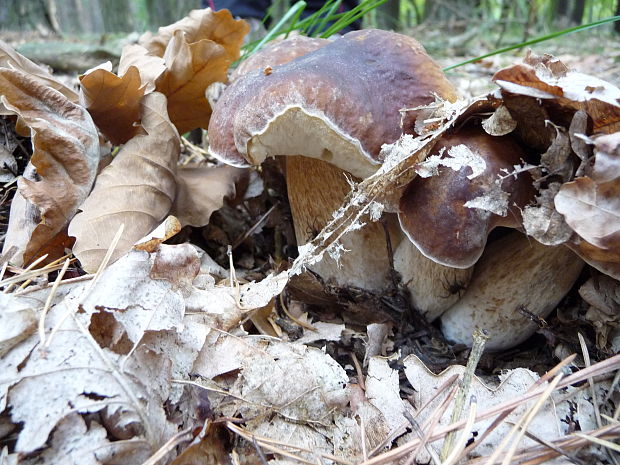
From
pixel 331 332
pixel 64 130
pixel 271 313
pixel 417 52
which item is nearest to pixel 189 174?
pixel 64 130

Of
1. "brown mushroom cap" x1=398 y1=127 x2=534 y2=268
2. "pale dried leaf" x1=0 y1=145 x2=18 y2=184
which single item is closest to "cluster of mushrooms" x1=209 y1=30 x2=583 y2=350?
"brown mushroom cap" x1=398 y1=127 x2=534 y2=268

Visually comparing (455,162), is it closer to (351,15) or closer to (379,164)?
(379,164)

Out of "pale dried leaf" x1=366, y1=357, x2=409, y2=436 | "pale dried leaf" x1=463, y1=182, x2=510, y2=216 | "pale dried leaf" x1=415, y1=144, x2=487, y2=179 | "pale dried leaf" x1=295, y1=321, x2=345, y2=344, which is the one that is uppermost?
"pale dried leaf" x1=415, y1=144, x2=487, y2=179

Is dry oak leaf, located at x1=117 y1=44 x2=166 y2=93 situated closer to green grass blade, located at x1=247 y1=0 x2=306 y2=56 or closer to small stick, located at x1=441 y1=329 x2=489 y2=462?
green grass blade, located at x1=247 y1=0 x2=306 y2=56

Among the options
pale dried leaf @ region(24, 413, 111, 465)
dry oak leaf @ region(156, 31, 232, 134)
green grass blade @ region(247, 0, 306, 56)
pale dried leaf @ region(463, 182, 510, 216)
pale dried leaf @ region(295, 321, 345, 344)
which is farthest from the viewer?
green grass blade @ region(247, 0, 306, 56)

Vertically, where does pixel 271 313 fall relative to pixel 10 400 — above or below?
below

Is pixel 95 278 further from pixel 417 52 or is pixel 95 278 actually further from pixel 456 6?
pixel 456 6

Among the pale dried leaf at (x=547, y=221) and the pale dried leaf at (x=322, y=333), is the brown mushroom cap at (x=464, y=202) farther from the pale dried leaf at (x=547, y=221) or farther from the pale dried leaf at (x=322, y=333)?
the pale dried leaf at (x=322, y=333)
